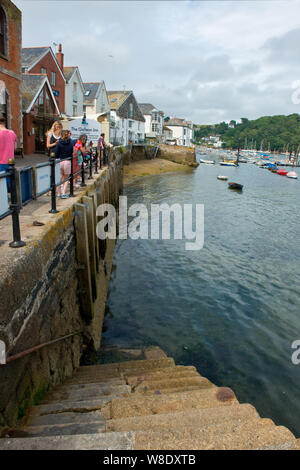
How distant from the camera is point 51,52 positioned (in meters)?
33.8

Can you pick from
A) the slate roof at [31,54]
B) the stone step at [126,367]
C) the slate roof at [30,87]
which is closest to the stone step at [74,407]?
the stone step at [126,367]

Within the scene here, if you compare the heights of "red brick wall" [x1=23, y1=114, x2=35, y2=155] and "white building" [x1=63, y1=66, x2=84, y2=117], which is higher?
"white building" [x1=63, y1=66, x2=84, y2=117]

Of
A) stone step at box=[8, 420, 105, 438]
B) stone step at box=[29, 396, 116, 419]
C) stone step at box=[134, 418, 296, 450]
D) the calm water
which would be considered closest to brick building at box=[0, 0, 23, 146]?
the calm water

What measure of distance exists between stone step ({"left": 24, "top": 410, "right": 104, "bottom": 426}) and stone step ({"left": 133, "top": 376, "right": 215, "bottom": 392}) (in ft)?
4.00

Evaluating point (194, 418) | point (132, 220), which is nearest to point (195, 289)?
point (194, 418)

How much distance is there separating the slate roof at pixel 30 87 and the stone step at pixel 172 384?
70.0 ft

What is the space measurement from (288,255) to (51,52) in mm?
31516

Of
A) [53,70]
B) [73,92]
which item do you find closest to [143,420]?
[53,70]

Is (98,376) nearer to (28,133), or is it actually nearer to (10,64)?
(10,64)

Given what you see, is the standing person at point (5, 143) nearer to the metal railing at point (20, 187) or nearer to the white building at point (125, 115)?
the metal railing at point (20, 187)

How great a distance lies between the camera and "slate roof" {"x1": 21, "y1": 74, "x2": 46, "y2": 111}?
2220cm

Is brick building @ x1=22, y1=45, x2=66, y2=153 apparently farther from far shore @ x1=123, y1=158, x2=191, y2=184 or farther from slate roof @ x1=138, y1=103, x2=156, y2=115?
slate roof @ x1=138, y1=103, x2=156, y2=115

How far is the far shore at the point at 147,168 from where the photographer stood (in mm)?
41928
